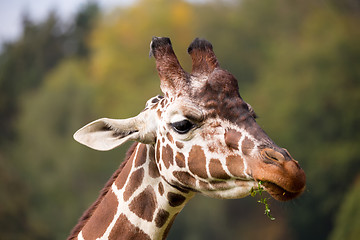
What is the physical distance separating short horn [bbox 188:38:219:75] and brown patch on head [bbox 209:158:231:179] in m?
0.86

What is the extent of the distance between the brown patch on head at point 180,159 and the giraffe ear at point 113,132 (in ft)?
1.03

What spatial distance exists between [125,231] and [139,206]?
9.2 inches

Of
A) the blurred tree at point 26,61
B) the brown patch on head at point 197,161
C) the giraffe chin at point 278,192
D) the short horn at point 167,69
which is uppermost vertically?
the short horn at point 167,69

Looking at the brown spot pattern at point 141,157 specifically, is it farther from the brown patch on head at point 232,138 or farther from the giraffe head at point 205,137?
the brown patch on head at point 232,138

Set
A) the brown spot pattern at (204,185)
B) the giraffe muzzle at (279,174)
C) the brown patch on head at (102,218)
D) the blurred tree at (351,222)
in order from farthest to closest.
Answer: the blurred tree at (351,222) < the brown patch on head at (102,218) < the brown spot pattern at (204,185) < the giraffe muzzle at (279,174)

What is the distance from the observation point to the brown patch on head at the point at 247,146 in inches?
137

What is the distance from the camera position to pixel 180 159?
12.4 ft

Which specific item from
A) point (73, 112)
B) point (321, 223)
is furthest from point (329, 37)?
point (73, 112)

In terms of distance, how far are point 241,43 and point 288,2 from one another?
3.60 meters

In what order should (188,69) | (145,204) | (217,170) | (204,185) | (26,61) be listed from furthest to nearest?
(26,61)
(188,69)
(145,204)
(204,185)
(217,170)

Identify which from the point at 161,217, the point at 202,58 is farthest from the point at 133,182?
the point at 202,58

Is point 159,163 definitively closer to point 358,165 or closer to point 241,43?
point 358,165

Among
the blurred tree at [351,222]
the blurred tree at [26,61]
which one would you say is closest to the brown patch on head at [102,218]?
the blurred tree at [351,222]

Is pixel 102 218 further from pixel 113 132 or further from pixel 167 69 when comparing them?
pixel 167 69
